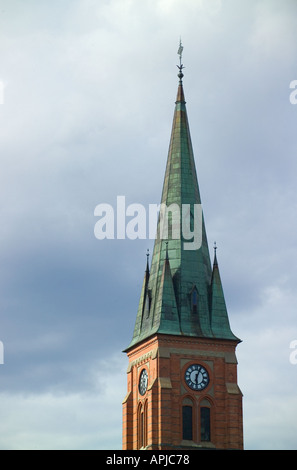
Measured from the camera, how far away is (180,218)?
5271 inches

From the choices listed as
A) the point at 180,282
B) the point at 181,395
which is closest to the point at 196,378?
the point at 181,395

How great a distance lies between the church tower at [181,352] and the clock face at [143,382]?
0.21 ft

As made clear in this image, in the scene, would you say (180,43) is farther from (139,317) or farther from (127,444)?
(127,444)

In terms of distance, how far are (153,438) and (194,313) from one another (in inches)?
431

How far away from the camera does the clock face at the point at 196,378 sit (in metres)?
129

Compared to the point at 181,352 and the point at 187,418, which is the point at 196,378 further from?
the point at 187,418

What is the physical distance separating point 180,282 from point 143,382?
27.9ft

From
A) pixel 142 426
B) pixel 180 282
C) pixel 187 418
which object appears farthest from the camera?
pixel 180 282

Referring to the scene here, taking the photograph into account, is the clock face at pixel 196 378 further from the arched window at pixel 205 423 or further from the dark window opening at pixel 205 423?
the dark window opening at pixel 205 423

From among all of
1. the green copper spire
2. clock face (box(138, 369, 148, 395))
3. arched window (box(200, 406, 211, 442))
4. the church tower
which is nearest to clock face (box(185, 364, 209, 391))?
the church tower

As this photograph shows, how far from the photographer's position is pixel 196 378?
423 feet

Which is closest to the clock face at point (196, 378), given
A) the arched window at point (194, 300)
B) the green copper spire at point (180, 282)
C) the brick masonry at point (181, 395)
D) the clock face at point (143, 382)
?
the brick masonry at point (181, 395)
